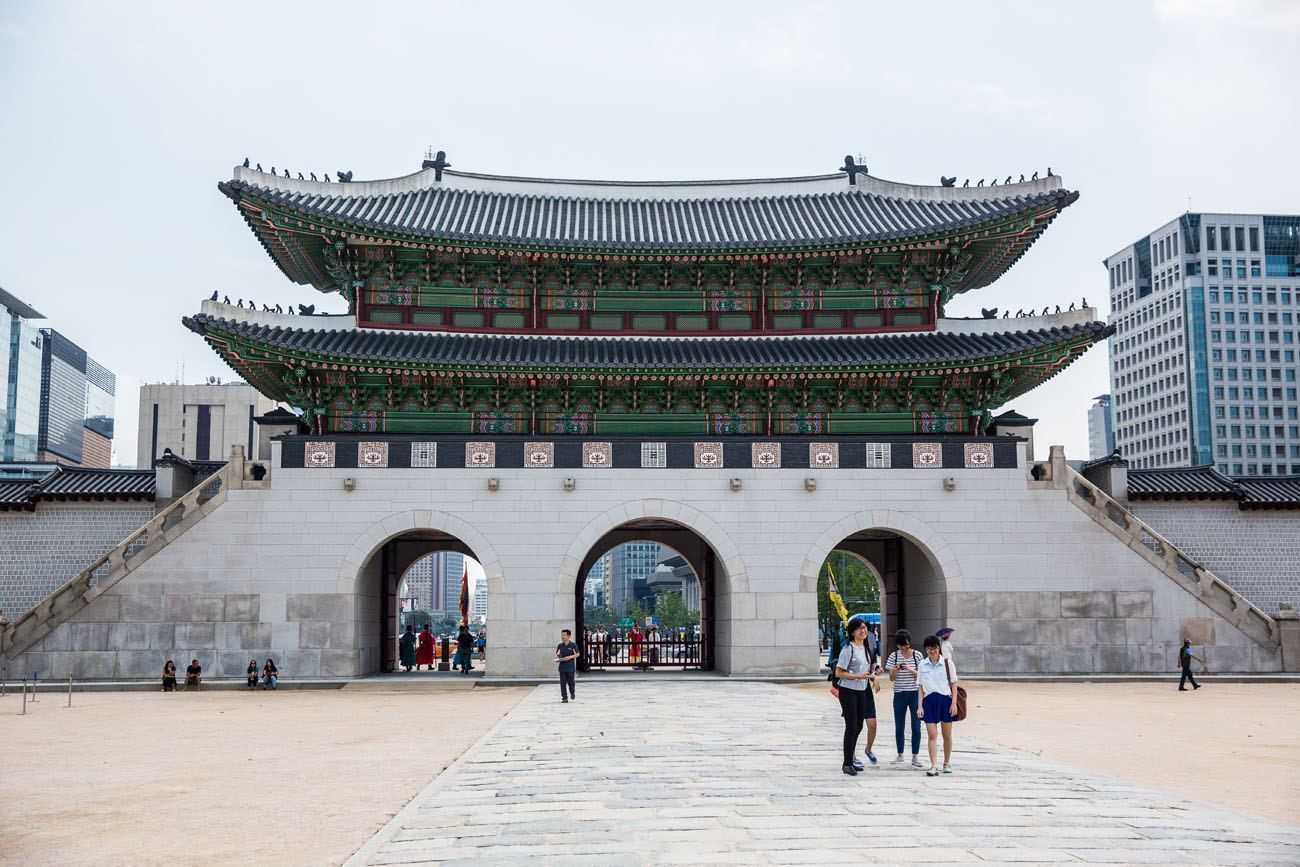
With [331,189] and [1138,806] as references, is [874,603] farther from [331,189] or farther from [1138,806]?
[1138,806]

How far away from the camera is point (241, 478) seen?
2855cm

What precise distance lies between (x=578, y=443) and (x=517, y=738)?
13.8m

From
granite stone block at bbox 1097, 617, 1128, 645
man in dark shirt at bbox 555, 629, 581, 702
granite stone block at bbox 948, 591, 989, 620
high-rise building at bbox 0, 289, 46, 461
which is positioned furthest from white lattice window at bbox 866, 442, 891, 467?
high-rise building at bbox 0, 289, 46, 461

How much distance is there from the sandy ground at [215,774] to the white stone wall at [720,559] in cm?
490

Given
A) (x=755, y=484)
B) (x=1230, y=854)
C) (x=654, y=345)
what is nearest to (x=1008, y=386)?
(x=755, y=484)

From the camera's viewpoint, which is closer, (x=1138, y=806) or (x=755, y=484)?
(x=1138, y=806)

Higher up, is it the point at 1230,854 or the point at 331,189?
the point at 331,189

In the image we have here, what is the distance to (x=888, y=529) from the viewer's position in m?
29.4

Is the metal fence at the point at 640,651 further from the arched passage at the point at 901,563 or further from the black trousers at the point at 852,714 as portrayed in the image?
the black trousers at the point at 852,714

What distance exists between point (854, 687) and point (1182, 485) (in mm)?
22915

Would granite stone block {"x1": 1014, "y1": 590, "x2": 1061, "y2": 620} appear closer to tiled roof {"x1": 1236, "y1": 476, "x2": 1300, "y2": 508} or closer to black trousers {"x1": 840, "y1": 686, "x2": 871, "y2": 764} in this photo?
tiled roof {"x1": 1236, "y1": 476, "x2": 1300, "y2": 508}

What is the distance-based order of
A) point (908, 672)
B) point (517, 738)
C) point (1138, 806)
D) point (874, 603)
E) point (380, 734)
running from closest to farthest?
1. point (1138, 806)
2. point (908, 672)
3. point (517, 738)
4. point (380, 734)
5. point (874, 603)

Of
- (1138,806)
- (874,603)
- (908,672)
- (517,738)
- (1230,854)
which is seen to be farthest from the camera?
(874,603)

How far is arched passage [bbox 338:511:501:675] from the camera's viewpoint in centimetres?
2847
